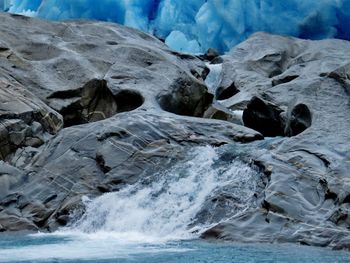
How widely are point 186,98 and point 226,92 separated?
5.71m

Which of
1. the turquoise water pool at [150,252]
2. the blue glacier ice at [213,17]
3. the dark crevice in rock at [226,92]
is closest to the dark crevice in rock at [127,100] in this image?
the turquoise water pool at [150,252]

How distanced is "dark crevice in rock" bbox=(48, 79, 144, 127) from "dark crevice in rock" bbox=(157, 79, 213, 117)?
0.74 meters

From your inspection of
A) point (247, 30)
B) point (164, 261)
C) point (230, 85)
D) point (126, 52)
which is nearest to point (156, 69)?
point (126, 52)

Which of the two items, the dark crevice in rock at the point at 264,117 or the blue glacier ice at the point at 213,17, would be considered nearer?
the dark crevice in rock at the point at 264,117

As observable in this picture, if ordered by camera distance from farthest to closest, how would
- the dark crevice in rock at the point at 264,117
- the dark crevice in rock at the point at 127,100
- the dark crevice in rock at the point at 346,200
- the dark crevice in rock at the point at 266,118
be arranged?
the dark crevice in rock at the point at 127,100 < the dark crevice in rock at the point at 264,117 < the dark crevice in rock at the point at 266,118 < the dark crevice in rock at the point at 346,200

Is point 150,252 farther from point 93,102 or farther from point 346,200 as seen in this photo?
point 93,102

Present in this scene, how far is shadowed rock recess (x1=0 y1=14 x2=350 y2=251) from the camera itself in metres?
8.16

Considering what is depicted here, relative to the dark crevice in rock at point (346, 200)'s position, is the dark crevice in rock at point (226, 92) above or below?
above

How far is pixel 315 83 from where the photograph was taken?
11938 mm

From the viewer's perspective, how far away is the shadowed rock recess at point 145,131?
8164mm

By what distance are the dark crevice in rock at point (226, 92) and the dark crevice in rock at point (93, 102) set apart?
684 cm

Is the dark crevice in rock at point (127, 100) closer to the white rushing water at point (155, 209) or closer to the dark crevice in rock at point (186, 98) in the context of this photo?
the dark crevice in rock at point (186, 98)

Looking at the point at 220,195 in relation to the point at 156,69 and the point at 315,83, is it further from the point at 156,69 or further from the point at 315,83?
the point at 156,69

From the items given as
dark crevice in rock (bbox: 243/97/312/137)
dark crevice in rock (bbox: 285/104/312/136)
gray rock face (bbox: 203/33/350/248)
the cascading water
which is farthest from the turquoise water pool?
dark crevice in rock (bbox: 243/97/312/137)
